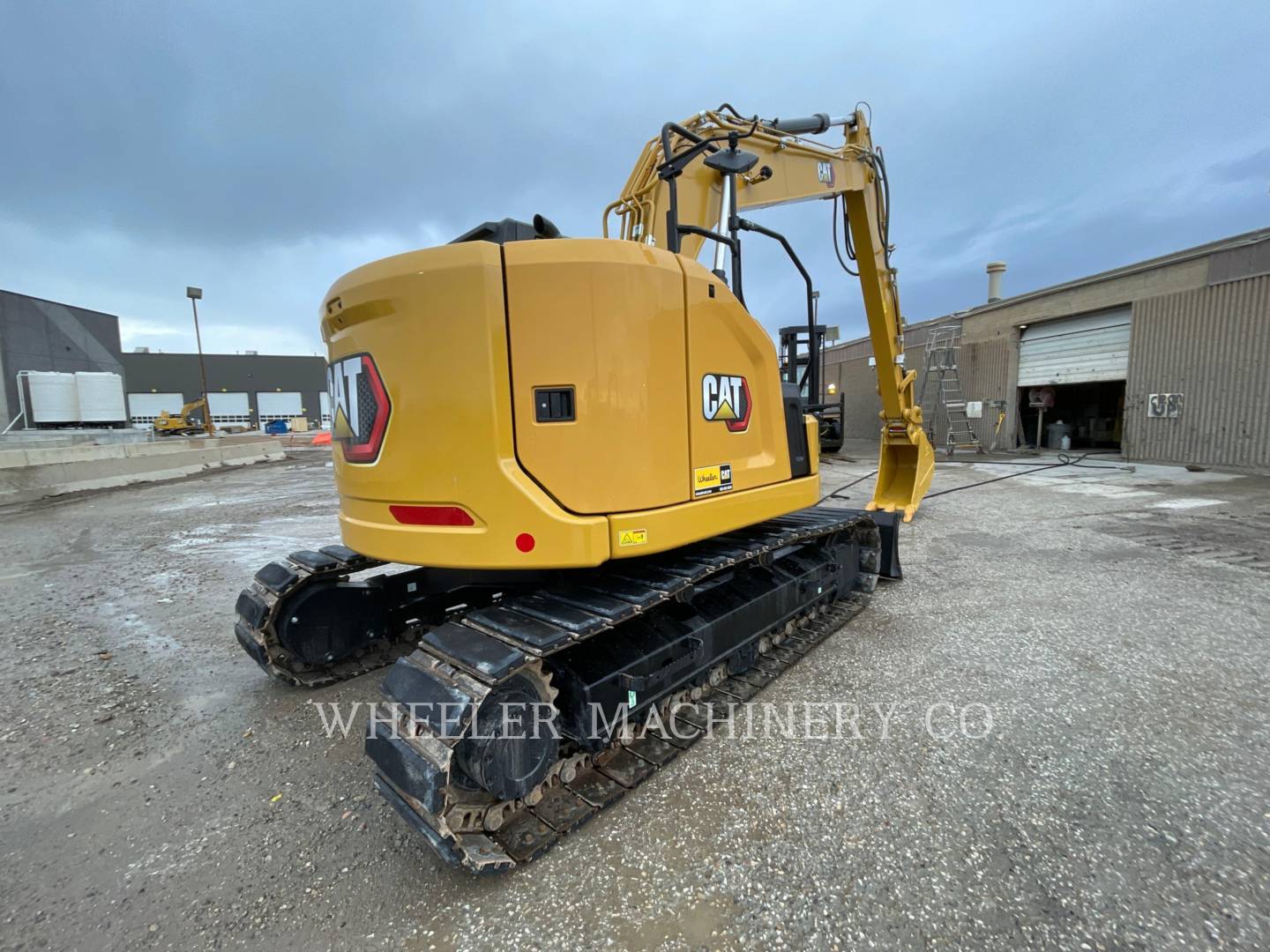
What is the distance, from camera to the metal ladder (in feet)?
59.6

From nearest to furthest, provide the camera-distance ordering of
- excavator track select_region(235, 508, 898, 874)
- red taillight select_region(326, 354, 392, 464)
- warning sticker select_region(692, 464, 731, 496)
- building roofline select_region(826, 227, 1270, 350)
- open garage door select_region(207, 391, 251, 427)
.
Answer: excavator track select_region(235, 508, 898, 874) → red taillight select_region(326, 354, 392, 464) → warning sticker select_region(692, 464, 731, 496) → building roofline select_region(826, 227, 1270, 350) → open garage door select_region(207, 391, 251, 427)

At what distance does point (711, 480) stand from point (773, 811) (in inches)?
59.3

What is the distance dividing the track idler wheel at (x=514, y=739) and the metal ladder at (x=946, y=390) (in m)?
18.4

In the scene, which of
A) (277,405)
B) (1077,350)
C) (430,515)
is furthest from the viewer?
(277,405)

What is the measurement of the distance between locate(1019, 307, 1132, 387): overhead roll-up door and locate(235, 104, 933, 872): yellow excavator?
15834 mm

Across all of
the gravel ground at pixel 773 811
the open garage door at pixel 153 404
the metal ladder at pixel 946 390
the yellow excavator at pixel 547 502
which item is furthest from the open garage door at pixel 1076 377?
the open garage door at pixel 153 404

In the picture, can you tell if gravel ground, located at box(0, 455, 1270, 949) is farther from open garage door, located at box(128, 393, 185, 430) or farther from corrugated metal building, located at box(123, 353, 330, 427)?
A: open garage door, located at box(128, 393, 185, 430)

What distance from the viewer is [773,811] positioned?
7.74 feet

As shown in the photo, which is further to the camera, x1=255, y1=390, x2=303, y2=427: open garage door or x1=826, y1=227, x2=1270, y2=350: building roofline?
x1=255, y1=390, x2=303, y2=427: open garage door

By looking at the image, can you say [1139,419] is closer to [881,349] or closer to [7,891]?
[881,349]

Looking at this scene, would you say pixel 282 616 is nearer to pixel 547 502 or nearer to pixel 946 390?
pixel 547 502

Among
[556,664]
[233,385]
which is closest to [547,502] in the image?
[556,664]

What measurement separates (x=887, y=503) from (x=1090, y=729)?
472 cm

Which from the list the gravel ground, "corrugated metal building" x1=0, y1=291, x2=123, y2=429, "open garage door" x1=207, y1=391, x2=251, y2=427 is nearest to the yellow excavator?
the gravel ground
